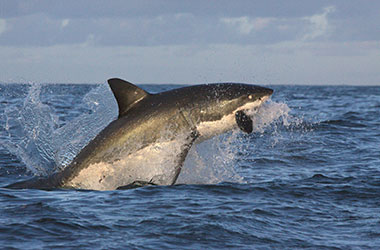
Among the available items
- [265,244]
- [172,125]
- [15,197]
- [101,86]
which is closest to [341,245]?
[265,244]

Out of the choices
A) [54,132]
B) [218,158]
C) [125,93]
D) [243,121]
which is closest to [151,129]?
[125,93]

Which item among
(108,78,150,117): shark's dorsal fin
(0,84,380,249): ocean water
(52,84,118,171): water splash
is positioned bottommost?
(0,84,380,249): ocean water

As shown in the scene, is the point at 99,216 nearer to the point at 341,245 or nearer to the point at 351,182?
the point at 341,245

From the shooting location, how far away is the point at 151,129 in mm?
10938

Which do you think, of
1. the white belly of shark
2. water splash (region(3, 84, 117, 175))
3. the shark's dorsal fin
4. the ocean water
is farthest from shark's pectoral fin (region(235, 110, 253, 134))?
water splash (region(3, 84, 117, 175))

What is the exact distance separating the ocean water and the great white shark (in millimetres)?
497

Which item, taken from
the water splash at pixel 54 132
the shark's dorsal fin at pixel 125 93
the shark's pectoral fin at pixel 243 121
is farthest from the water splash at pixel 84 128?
the shark's pectoral fin at pixel 243 121

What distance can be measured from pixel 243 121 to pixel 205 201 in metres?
1.93

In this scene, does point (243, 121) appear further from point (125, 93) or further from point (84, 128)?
point (84, 128)

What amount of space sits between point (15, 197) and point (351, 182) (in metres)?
6.84

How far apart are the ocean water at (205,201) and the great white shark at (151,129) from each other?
0.50 meters

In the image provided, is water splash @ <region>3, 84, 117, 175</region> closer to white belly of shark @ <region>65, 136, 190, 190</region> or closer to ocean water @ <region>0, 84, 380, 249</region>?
ocean water @ <region>0, 84, 380, 249</region>

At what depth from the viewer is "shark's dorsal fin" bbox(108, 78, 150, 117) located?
35.2ft

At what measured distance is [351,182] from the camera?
12.3 metres
